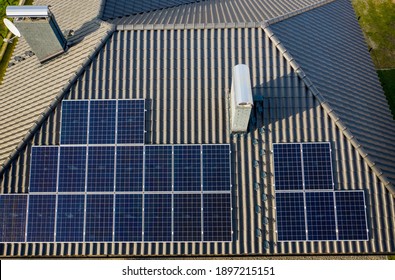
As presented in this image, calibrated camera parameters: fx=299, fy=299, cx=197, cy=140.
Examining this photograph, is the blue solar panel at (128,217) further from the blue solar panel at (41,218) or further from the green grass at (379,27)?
Result: the green grass at (379,27)

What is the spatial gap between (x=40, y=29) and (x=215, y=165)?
1352 cm

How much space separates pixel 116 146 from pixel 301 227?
36.2 feet

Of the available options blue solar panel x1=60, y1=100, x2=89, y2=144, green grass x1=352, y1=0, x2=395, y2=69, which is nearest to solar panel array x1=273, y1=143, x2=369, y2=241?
blue solar panel x1=60, y1=100, x2=89, y2=144

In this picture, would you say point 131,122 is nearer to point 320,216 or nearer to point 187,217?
point 187,217

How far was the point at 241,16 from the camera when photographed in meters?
20.8

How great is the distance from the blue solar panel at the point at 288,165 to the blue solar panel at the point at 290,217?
70cm

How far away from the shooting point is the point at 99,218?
53.7 feet

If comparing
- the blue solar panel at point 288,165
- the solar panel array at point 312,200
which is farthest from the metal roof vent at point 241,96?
the solar panel array at point 312,200

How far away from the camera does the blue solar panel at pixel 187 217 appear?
16.0m

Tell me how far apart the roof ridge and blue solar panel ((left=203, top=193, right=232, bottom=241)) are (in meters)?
7.37

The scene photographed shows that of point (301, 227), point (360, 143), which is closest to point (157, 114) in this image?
point (301, 227)

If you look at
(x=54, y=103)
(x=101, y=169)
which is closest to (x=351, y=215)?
(x=101, y=169)

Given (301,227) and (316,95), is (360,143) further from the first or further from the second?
(301,227)

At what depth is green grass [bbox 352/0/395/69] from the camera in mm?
31328
